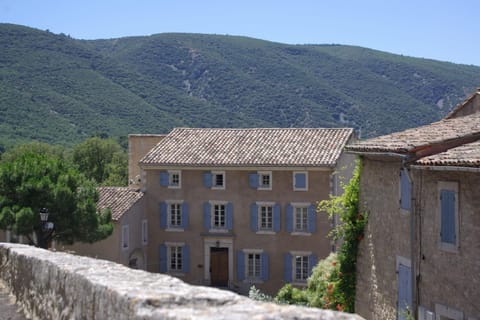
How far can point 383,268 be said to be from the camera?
15789mm

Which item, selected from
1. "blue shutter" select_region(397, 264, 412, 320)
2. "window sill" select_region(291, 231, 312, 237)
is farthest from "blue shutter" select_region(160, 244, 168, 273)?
"blue shutter" select_region(397, 264, 412, 320)

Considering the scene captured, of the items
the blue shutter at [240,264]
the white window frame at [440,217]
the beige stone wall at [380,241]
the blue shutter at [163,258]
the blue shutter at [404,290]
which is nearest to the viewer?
the white window frame at [440,217]

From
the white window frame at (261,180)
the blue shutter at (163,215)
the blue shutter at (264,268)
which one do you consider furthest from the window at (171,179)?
the blue shutter at (264,268)

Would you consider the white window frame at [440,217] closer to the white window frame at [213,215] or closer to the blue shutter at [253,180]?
the blue shutter at [253,180]

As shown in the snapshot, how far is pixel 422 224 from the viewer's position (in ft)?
45.3

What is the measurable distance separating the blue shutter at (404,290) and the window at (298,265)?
21667 mm

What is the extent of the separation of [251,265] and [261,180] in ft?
14.3

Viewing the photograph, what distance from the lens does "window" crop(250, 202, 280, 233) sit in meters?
37.3

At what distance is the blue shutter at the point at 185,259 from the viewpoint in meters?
38.6

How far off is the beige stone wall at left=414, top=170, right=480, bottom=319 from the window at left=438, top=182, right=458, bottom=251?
10 centimetres

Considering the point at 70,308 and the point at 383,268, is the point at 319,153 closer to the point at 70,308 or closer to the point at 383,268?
the point at 383,268

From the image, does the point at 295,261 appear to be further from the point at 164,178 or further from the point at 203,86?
the point at 203,86

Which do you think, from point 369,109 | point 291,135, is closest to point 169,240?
point 291,135

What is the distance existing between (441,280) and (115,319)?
9.35 m
